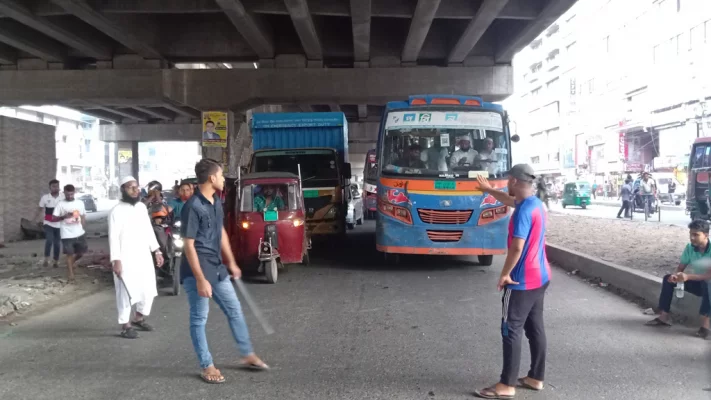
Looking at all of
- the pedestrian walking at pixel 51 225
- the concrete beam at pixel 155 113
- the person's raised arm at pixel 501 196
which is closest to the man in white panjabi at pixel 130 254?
the person's raised arm at pixel 501 196

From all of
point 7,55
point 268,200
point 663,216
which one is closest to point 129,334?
point 268,200

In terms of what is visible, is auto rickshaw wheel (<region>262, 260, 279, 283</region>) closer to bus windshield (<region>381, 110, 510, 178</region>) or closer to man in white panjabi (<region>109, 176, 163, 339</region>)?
bus windshield (<region>381, 110, 510, 178</region>)

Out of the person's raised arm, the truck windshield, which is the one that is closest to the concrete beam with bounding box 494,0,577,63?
the truck windshield

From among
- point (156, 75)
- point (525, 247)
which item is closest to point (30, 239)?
point (156, 75)

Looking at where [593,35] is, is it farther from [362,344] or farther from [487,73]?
[362,344]

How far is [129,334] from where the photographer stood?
6.62 m

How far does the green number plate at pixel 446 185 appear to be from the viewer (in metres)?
10.6

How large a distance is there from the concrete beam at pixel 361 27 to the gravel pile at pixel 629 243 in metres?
7.32

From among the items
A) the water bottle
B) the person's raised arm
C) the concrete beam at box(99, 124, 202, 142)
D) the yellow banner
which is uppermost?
the concrete beam at box(99, 124, 202, 142)

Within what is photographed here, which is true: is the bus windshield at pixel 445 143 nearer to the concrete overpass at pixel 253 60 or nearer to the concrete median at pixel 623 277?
the concrete median at pixel 623 277

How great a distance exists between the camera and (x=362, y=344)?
6238mm

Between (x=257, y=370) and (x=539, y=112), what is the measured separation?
246 ft

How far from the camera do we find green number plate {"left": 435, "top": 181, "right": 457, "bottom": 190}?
34.7 feet

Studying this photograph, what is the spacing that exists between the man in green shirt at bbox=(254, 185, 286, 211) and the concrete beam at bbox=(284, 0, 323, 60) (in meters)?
5.35
